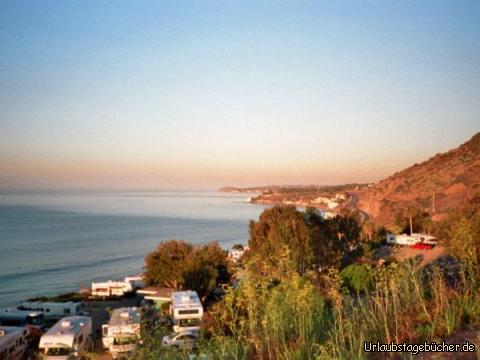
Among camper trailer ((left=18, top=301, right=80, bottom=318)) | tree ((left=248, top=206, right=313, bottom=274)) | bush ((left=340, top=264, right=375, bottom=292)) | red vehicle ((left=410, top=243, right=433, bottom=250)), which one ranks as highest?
tree ((left=248, top=206, right=313, bottom=274))

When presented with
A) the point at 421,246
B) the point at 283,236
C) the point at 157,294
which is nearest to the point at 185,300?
the point at 157,294

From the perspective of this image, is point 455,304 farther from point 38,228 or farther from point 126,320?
point 38,228

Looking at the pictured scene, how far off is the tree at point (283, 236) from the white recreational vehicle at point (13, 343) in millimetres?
8717

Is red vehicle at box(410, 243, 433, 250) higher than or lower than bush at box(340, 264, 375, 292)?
lower

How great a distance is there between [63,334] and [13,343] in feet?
5.21

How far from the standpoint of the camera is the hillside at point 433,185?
45.2 metres

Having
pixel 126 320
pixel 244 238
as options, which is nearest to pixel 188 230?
pixel 244 238

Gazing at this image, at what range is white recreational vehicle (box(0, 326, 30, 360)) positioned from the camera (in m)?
11.9

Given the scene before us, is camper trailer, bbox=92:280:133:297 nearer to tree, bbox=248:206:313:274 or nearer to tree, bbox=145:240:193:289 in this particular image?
tree, bbox=145:240:193:289

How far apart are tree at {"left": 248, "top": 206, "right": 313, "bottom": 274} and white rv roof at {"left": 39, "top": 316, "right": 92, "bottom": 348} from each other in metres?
7.66

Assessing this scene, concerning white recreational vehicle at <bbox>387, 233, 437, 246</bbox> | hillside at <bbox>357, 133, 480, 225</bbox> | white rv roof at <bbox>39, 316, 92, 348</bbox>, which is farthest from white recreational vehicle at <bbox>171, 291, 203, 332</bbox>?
hillside at <bbox>357, 133, 480, 225</bbox>

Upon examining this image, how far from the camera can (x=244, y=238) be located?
6431 cm

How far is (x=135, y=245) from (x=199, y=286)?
128 feet

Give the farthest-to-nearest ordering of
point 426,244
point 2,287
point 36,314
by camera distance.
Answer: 1. point 2,287
2. point 426,244
3. point 36,314
